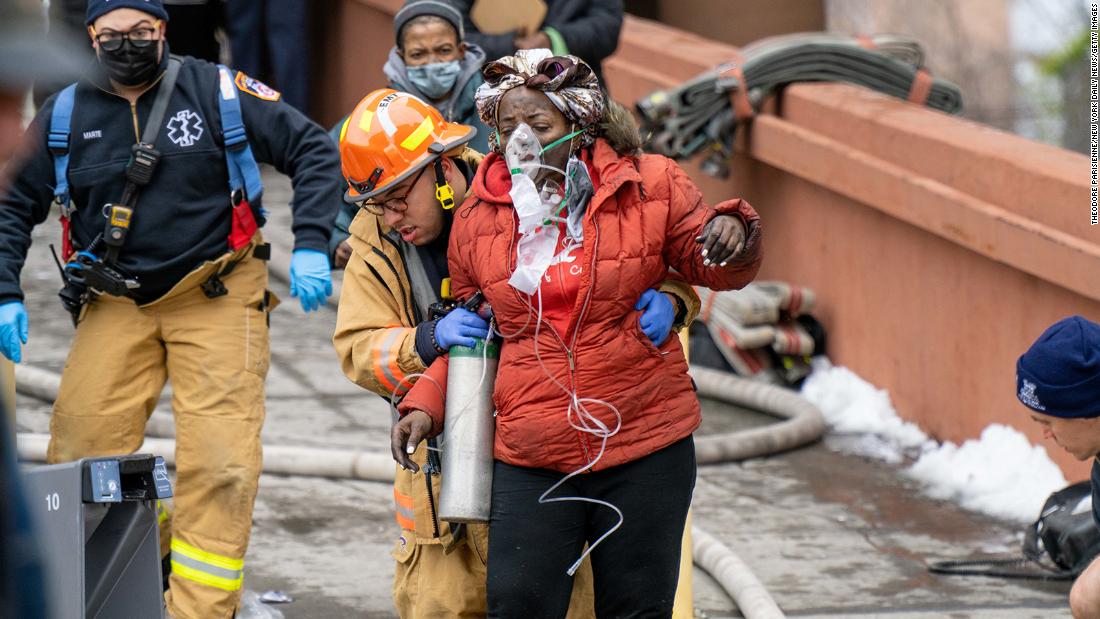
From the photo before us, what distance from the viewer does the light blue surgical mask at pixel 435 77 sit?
5.61m

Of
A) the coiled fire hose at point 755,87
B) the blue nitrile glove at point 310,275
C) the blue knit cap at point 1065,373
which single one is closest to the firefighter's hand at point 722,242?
the blue knit cap at point 1065,373

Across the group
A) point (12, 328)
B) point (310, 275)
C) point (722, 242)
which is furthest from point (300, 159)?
point (722, 242)

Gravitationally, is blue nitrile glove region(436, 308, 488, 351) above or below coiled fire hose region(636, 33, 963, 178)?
above

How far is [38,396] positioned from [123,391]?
2.62 m

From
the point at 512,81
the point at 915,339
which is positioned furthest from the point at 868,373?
the point at 512,81

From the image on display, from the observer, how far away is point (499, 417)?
12.9 ft

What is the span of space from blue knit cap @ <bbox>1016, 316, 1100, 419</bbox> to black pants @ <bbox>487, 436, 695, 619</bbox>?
0.79 meters

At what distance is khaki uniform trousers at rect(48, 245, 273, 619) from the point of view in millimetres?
5004

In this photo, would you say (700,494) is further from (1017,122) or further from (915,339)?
(1017,122)

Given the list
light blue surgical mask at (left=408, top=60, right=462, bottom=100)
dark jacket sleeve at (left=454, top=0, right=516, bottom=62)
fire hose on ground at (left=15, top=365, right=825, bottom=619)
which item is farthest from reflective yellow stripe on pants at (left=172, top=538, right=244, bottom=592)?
dark jacket sleeve at (left=454, top=0, right=516, bottom=62)

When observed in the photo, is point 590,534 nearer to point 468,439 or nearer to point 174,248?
point 468,439

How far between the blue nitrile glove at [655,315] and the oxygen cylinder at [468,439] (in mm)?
375

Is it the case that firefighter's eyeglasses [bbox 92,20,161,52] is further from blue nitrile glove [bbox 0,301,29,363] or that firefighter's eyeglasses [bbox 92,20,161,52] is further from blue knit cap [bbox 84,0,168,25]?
blue nitrile glove [bbox 0,301,29,363]

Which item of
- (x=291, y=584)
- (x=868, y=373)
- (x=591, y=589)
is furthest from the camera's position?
(x=868, y=373)
